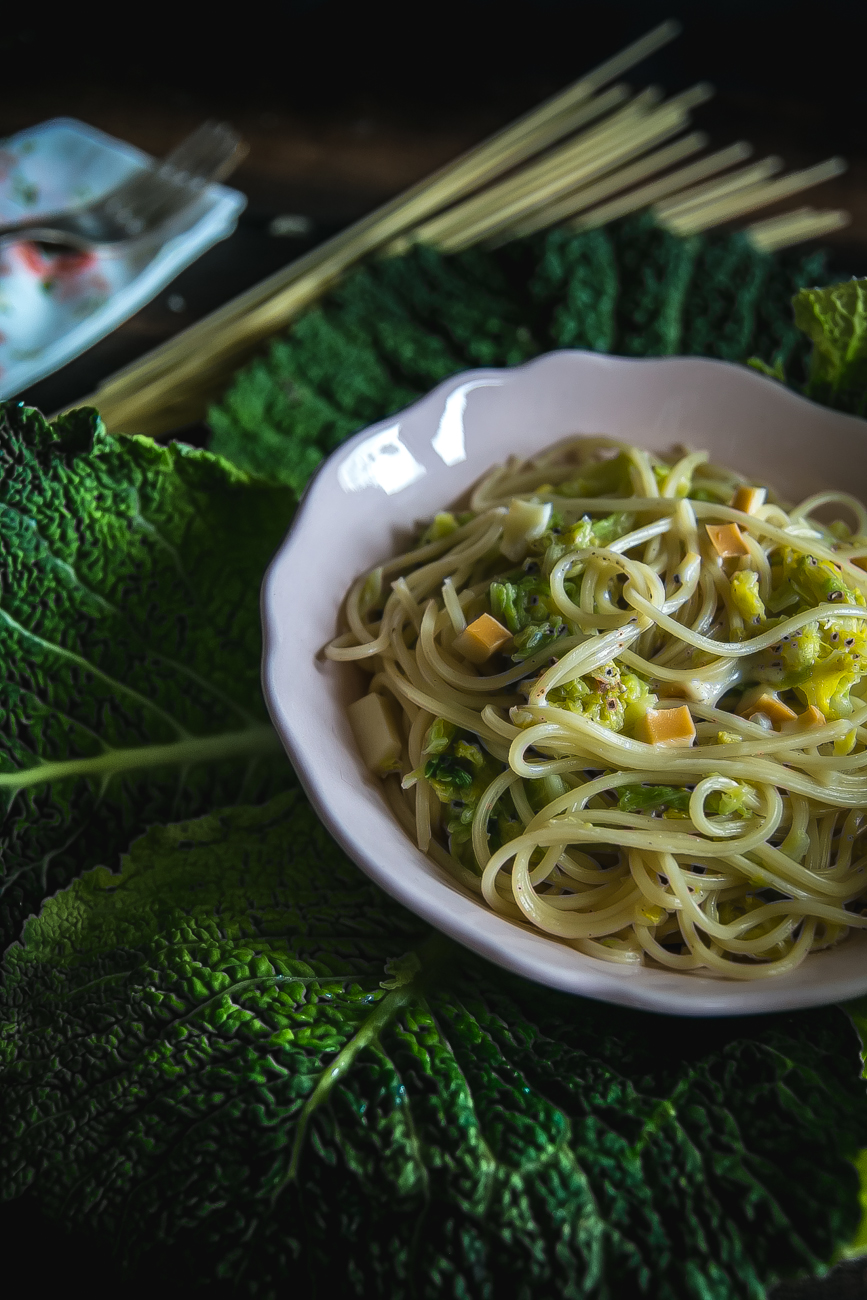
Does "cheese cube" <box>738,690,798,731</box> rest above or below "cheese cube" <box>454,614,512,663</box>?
below

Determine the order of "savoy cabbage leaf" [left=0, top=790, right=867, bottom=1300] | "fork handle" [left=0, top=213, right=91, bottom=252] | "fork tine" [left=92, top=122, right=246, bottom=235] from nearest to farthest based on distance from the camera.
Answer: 1. "savoy cabbage leaf" [left=0, top=790, right=867, bottom=1300]
2. "fork handle" [left=0, top=213, right=91, bottom=252]
3. "fork tine" [left=92, top=122, right=246, bottom=235]

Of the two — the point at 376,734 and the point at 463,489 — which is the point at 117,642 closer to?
the point at 376,734

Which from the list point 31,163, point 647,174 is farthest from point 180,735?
point 647,174

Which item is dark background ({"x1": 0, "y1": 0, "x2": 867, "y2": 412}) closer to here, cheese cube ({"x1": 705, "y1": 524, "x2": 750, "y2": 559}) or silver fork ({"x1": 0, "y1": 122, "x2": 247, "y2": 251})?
silver fork ({"x1": 0, "y1": 122, "x2": 247, "y2": 251})

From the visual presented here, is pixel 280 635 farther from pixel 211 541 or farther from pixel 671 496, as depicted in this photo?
pixel 671 496

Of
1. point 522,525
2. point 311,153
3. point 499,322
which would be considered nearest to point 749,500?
point 522,525

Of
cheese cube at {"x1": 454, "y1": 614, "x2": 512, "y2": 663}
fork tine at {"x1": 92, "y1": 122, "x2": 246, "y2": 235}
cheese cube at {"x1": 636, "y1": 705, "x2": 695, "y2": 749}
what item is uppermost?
fork tine at {"x1": 92, "y1": 122, "x2": 246, "y2": 235}

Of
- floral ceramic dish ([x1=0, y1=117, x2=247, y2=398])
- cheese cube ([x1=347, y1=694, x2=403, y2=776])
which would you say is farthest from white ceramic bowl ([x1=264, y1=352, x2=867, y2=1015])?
floral ceramic dish ([x1=0, y1=117, x2=247, y2=398])

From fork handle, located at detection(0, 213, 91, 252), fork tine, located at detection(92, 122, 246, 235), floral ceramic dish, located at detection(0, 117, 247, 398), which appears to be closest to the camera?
floral ceramic dish, located at detection(0, 117, 247, 398)
